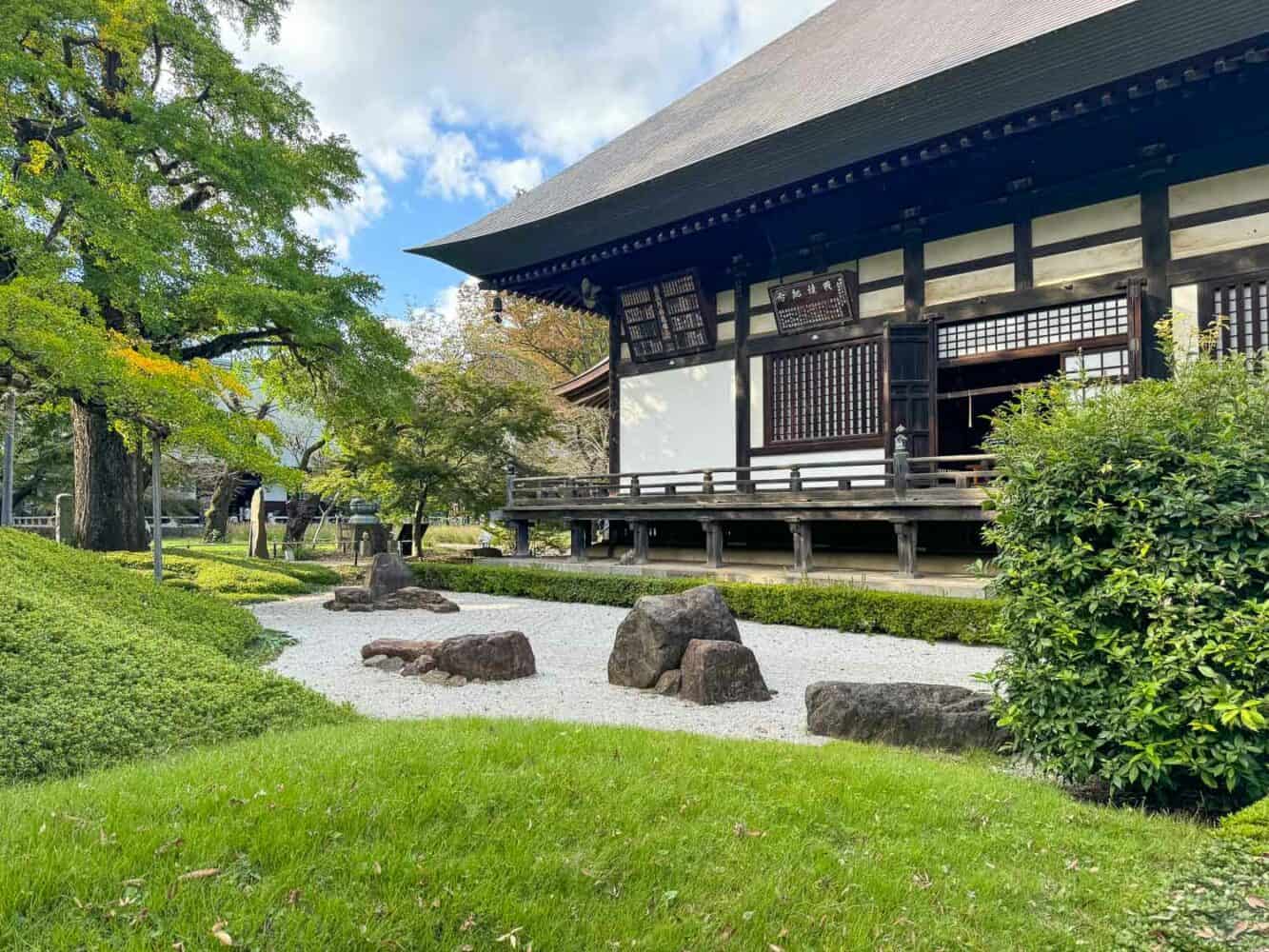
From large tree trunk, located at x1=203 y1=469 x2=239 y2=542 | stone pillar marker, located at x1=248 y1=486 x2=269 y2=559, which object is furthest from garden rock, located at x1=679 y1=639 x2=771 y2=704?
large tree trunk, located at x1=203 y1=469 x2=239 y2=542

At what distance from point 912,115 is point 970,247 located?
2402 mm

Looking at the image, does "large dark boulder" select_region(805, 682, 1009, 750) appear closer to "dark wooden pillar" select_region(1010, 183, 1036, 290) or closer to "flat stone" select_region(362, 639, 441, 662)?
"flat stone" select_region(362, 639, 441, 662)

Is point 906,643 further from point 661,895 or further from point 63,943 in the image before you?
point 63,943

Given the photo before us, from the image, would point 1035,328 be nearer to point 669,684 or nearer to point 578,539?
point 669,684

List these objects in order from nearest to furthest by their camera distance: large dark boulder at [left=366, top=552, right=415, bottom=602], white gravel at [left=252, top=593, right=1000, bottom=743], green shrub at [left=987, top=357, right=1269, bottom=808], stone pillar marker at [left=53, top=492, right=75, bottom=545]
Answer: green shrub at [left=987, top=357, right=1269, bottom=808] < white gravel at [left=252, top=593, right=1000, bottom=743] < large dark boulder at [left=366, top=552, right=415, bottom=602] < stone pillar marker at [left=53, top=492, right=75, bottom=545]

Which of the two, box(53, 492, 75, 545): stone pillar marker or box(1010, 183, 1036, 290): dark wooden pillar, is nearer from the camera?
box(1010, 183, 1036, 290): dark wooden pillar

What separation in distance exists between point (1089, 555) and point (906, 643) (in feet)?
15.7

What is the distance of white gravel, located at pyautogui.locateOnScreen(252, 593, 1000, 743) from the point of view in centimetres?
553

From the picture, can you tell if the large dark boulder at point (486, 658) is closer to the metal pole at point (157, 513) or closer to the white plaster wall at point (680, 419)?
the metal pole at point (157, 513)

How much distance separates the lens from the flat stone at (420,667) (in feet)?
22.4

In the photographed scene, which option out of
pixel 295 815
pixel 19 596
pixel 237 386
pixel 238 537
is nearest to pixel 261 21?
pixel 237 386

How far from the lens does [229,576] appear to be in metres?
13.2

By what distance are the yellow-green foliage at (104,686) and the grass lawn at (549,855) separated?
1.73 ft

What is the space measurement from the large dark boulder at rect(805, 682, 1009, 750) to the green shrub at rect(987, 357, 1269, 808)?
0.64 m
